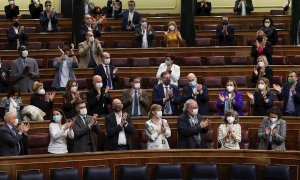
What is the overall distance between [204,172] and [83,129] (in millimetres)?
1727

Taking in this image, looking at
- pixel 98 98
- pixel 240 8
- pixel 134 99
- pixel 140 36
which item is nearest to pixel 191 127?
pixel 134 99

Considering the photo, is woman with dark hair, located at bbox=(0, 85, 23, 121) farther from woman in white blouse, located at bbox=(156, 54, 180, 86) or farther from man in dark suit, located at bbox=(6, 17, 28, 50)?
man in dark suit, located at bbox=(6, 17, 28, 50)

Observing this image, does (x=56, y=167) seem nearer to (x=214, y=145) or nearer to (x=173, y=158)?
(x=173, y=158)

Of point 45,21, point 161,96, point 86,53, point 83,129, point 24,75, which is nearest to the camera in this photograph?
point 83,129

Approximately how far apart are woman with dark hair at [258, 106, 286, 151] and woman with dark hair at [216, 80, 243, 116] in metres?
0.90

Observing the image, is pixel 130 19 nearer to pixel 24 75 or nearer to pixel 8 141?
pixel 24 75

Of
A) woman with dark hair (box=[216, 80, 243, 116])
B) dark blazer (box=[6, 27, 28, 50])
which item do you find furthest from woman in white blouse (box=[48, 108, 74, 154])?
dark blazer (box=[6, 27, 28, 50])

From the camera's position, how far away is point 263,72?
15.3m

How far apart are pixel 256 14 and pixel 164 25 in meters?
2.58

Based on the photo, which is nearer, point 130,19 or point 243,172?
point 243,172

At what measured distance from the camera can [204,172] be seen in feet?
42.0

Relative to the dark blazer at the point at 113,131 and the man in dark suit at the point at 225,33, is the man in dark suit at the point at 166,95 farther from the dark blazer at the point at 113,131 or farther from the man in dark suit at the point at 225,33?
the man in dark suit at the point at 225,33

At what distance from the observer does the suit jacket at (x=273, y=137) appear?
1312 centimetres

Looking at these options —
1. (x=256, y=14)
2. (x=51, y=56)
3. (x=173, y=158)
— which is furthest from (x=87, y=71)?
(x=256, y=14)
